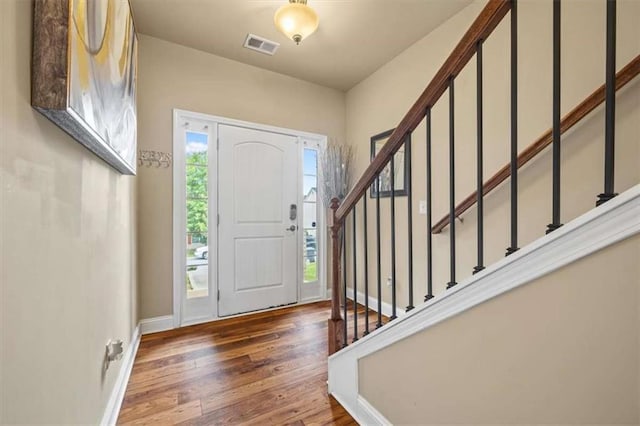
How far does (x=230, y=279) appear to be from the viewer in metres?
2.90

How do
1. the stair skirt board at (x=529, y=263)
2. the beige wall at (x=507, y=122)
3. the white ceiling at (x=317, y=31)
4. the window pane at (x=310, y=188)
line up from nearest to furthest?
the stair skirt board at (x=529, y=263), the beige wall at (x=507, y=122), the white ceiling at (x=317, y=31), the window pane at (x=310, y=188)

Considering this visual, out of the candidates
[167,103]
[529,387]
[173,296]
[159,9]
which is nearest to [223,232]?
[173,296]

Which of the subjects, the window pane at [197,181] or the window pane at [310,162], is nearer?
the window pane at [197,181]

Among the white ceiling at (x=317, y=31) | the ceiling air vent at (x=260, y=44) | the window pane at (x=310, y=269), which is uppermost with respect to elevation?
the white ceiling at (x=317, y=31)

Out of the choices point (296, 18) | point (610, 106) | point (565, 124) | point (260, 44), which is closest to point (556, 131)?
point (610, 106)

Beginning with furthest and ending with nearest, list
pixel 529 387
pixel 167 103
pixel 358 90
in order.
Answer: pixel 358 90 < pixel 167 103 < pixel 529 387

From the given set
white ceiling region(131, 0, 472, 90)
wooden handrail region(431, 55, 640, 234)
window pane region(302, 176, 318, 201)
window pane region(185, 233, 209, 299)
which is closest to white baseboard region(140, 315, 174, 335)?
window pane region(185, 233, 209, 299)

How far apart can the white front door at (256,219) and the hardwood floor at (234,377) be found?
419 millimetres

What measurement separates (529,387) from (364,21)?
2620 millimetres

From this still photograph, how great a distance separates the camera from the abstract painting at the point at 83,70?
0.73 m

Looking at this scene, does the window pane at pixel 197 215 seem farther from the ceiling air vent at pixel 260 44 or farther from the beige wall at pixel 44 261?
the ceiling air vent at pixel 260 44

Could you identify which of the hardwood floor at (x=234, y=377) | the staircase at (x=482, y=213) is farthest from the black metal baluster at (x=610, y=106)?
the hardwood floor at (x=234, y=377)

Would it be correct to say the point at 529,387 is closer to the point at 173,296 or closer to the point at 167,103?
the point at 173,296

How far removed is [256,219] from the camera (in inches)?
120
